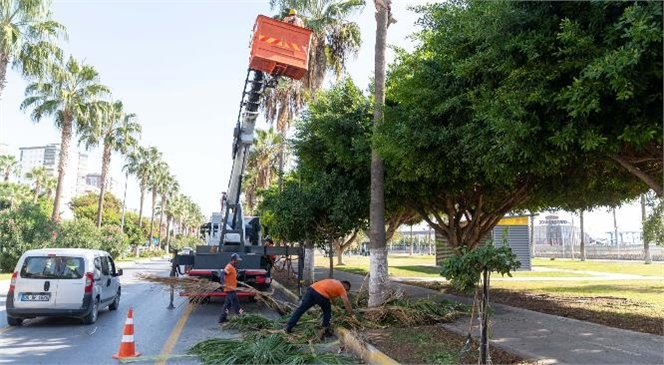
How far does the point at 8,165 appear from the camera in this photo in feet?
230

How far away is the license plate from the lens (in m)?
10.8

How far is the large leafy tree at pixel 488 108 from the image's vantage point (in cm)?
721

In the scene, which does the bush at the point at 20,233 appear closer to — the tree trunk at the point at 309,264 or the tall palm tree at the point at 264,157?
the tall palm tree at the point at 264,157

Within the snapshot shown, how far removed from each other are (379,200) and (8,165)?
241ft

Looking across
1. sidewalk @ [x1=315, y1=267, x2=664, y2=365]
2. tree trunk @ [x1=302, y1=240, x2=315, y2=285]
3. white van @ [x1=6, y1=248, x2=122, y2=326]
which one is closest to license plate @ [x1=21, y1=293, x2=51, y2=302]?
white van @ [x1=6, y1=248, x2=122, y2=326]

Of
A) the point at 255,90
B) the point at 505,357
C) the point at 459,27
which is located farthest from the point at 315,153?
the point at 505,357

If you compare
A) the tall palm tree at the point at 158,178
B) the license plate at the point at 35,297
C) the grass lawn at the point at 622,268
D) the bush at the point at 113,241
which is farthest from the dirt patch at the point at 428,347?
the tall palm tree at the point at 158,178

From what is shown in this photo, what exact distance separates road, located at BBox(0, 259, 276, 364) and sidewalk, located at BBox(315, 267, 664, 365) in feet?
16.3

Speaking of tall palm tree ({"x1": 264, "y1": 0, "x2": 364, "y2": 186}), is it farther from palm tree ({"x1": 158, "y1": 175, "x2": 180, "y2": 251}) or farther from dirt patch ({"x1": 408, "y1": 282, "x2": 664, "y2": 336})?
palm tree ({"x1": 158, "y1": 175, "x2": 180, "y2": 251})

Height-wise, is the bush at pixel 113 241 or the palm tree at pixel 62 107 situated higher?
the palm tree at pixel 62 107

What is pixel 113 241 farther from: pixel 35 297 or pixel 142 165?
pixel 35 297

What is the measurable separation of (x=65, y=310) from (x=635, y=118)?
11029 mm

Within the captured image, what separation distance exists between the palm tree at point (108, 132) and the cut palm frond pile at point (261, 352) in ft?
94.9

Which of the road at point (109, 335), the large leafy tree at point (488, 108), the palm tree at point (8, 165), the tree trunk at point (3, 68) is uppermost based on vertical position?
the palm tree at point (8, 165)
